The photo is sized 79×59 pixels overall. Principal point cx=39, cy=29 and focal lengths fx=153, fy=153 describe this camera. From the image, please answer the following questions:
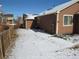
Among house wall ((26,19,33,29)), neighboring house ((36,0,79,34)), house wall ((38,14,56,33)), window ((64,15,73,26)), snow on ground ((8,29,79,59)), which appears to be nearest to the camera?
snow on ground ((8,29,79,59))

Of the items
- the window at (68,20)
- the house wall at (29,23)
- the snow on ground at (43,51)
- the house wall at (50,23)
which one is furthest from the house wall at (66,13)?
the house wall at (29,23)

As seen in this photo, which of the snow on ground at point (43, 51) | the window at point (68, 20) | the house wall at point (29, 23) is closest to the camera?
the snow on ground at point (43, 51)

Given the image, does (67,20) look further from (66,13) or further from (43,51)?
(43,51)

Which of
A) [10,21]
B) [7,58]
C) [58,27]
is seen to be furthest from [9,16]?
[7,58]

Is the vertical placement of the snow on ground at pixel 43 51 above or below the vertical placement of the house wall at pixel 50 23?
below

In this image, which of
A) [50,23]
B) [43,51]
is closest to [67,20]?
[50,23]

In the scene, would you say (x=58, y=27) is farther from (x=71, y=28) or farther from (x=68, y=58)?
(x=68, y=58)

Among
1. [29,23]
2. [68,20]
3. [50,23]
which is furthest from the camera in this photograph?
[29,23]

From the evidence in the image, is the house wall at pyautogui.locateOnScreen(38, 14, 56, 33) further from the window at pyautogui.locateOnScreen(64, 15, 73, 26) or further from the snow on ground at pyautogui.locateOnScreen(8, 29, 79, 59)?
the snow on ground at pyautogui.locateOnScreen(8, 29, 79, 59)

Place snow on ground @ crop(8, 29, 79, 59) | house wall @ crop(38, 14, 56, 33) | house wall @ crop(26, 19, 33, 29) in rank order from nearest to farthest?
1. snow on ground @ crop(8, 29, 79, 59)
2. house wall @ crop(38, 14, 56, 33)
3. house wall @ crop(26, 19, 33, 29)

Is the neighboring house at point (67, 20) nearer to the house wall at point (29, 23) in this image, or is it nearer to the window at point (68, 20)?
the window at point (68, 20)

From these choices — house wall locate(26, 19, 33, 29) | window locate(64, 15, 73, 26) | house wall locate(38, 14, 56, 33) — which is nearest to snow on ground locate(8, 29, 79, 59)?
window locate(64, 15, 73, 26)

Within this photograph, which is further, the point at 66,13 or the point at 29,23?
the point at 29,23

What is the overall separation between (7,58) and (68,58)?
3.24 metres
